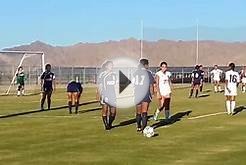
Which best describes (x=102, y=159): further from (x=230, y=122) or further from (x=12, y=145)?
(x=230, y=122)

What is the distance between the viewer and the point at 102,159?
14.7 m

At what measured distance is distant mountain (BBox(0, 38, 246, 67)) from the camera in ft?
549

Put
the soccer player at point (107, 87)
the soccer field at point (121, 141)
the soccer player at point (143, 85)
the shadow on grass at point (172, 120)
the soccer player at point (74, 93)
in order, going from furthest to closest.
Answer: the soccer player at point (74, 93), the shadow on grass at point (172, 120), the soccer player at point (107, 87), the soccer player at point (143, 85), the soccer field at point (121, 141)

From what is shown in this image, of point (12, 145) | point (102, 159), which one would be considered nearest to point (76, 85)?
point (12, 145)

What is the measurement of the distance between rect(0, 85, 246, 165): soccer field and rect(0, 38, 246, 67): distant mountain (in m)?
137

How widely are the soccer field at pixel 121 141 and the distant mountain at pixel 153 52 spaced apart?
5379 inches

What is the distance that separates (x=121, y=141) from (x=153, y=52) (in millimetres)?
157926

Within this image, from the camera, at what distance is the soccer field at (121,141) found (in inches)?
582

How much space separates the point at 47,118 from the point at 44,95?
14.4ft

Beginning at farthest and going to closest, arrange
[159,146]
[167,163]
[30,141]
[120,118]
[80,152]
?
1. [120,118]
2. [30,141]
3. [159,146]
4. [80,152]
5. [167,163]
